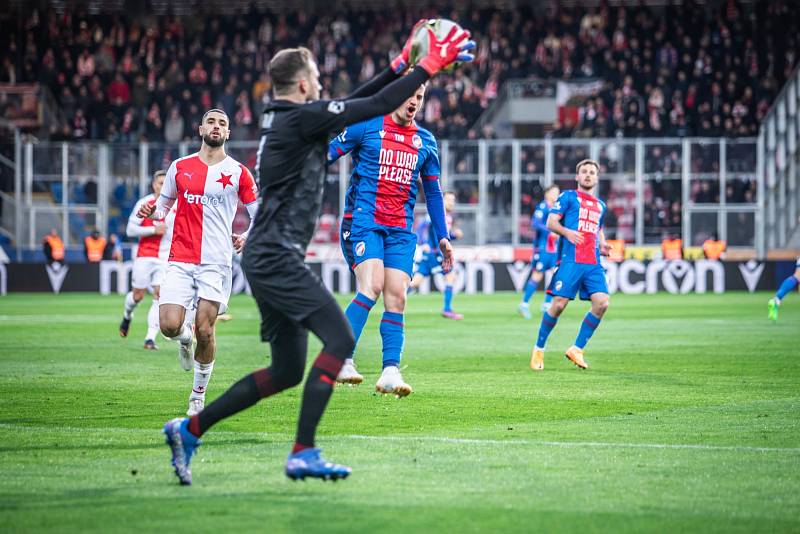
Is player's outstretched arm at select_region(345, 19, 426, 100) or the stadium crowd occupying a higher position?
the stadium crowd

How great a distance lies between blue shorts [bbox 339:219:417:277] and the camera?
10.1 m

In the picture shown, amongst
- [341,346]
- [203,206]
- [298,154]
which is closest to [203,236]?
[203,206]

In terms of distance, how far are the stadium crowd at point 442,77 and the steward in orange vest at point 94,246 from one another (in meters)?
4.49

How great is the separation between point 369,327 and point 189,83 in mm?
23224

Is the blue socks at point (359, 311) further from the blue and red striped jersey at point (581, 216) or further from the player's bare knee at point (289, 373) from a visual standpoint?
the blue and red striped jersey at point (581, 216)

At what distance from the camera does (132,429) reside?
344 inches

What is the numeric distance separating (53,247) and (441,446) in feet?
98.2

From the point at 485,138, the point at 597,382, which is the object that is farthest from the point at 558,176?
the point at 597,382

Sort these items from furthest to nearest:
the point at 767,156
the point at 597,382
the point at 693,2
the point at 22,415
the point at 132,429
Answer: the point at 693,2, the point at 767,156, the point at 597,382, the point at 22,415, the point at 132,429

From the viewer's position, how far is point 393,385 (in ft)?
30.0

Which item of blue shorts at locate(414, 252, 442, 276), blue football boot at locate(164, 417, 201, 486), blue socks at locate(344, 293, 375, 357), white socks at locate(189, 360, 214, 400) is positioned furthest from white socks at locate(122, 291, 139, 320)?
blue football boot at locate(164, 417, 201, 486)

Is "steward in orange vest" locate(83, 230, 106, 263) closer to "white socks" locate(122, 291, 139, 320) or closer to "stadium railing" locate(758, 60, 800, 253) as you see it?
"white socks" locate(122, 291, 139, 320)

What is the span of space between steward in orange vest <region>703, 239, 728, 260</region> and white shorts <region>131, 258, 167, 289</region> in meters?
24.1

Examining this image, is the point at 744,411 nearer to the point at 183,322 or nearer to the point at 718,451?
the point at 718,451
